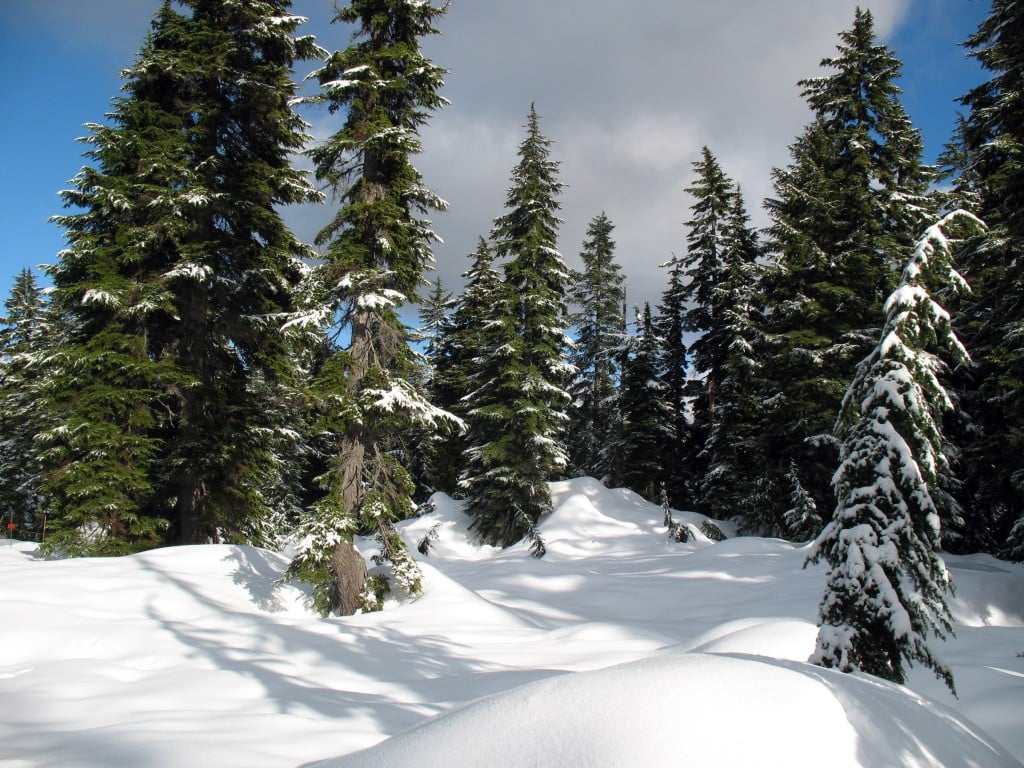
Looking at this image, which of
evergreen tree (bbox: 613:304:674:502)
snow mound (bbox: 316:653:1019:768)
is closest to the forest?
snow mound (bbox: 316:653:1019:768)

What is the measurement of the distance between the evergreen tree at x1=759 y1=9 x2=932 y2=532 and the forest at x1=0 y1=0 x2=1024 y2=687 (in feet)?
0.34

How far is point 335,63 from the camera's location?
Result: 1141 cm

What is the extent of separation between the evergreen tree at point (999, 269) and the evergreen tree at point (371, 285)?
35.1 ft

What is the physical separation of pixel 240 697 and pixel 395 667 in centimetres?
205

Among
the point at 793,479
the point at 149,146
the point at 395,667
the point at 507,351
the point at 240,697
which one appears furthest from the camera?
the point at 507,351

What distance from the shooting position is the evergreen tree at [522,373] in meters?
21.2

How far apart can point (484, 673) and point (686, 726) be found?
199 inches

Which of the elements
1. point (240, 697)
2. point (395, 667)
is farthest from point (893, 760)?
point (395, 667)

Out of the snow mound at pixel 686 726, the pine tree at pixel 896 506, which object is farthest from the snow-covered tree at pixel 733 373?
the snow mound at pixel 686 726

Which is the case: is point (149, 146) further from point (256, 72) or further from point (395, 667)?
point (395, 667)

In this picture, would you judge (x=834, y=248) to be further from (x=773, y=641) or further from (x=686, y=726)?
(x=686, y=726)

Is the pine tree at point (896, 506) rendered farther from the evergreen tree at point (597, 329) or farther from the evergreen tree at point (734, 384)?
the evergreen tree at point (597, 329)

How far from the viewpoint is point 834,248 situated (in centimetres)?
1917

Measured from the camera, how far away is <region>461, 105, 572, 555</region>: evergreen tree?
→ 835 inches
